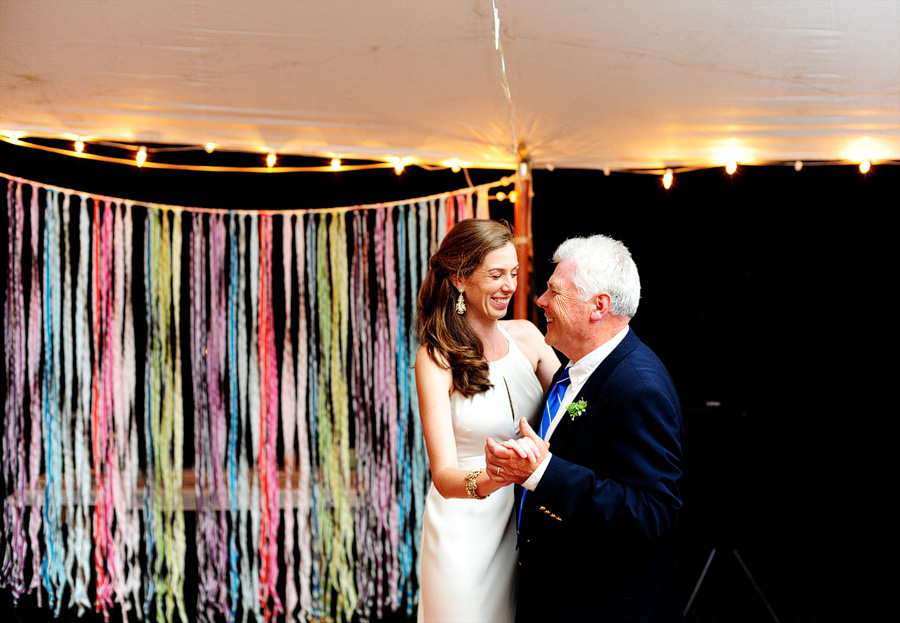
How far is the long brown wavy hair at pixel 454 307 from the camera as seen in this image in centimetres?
224

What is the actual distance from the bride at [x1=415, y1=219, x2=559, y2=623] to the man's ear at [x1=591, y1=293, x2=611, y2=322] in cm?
43

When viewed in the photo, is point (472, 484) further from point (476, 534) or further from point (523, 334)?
point (523, 334)

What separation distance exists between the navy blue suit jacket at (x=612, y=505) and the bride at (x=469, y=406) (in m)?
0.28

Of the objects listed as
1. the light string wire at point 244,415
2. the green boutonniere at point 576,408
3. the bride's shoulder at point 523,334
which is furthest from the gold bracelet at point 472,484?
the light string wire at point 244,415

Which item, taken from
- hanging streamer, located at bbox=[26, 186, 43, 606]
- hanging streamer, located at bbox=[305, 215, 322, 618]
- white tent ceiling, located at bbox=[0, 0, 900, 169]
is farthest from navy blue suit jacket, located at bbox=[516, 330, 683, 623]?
hanging streamer, located at bbox=[26, 186, 43, 606]

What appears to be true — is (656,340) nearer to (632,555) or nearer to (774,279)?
(774,279)

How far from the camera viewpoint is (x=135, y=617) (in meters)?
3.78

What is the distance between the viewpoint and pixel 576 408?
183 centimetres

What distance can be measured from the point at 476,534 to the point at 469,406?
0.37m

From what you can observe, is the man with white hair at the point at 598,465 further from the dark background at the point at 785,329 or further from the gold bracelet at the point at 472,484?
the dark background at the point at 785,329

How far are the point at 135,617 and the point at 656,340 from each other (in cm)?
329

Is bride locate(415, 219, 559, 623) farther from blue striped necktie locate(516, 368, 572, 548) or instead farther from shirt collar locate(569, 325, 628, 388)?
shirt collar locate(569, 325, 628, 388)

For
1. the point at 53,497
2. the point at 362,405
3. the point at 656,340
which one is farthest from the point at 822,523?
the point at 53,497

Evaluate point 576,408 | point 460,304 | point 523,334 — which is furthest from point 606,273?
point 523,334
